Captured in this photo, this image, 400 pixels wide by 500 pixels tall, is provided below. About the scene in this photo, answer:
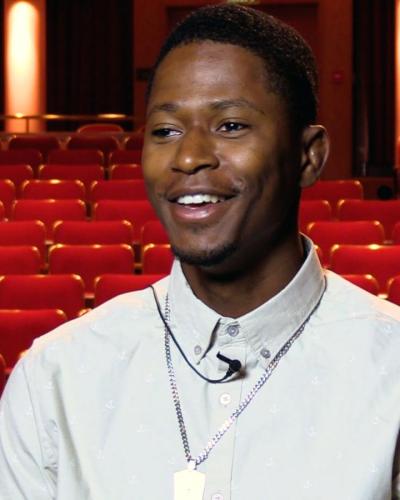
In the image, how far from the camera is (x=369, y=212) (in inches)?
301

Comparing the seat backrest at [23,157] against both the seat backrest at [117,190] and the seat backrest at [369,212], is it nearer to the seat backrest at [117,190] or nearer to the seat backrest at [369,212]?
the seat backrest at [117,190]

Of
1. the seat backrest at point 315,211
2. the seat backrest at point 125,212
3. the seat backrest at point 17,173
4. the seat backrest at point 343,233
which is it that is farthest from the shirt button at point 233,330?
the seat backrest at point 17,173

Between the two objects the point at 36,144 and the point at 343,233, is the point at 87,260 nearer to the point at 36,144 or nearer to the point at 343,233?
the point at 343,233

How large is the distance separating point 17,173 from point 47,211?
1.68 meters

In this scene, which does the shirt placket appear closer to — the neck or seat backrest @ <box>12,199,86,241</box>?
the neck

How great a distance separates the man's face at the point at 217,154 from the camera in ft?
4.40

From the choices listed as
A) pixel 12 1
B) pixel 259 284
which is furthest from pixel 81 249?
pixel 12 1

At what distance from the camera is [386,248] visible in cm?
605

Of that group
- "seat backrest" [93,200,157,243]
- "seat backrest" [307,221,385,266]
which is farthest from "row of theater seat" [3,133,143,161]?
"seat backrest" [307,221,385,266]

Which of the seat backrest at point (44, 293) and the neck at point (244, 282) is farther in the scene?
the seat backrest at point (44, 293)

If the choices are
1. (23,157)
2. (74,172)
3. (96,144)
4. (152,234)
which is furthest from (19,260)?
(96,144)

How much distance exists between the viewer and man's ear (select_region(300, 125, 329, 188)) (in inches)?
57.3

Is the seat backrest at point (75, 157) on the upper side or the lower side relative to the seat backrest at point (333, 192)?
upper

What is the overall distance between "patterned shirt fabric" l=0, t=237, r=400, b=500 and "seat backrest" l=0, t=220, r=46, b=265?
17.9 ft
